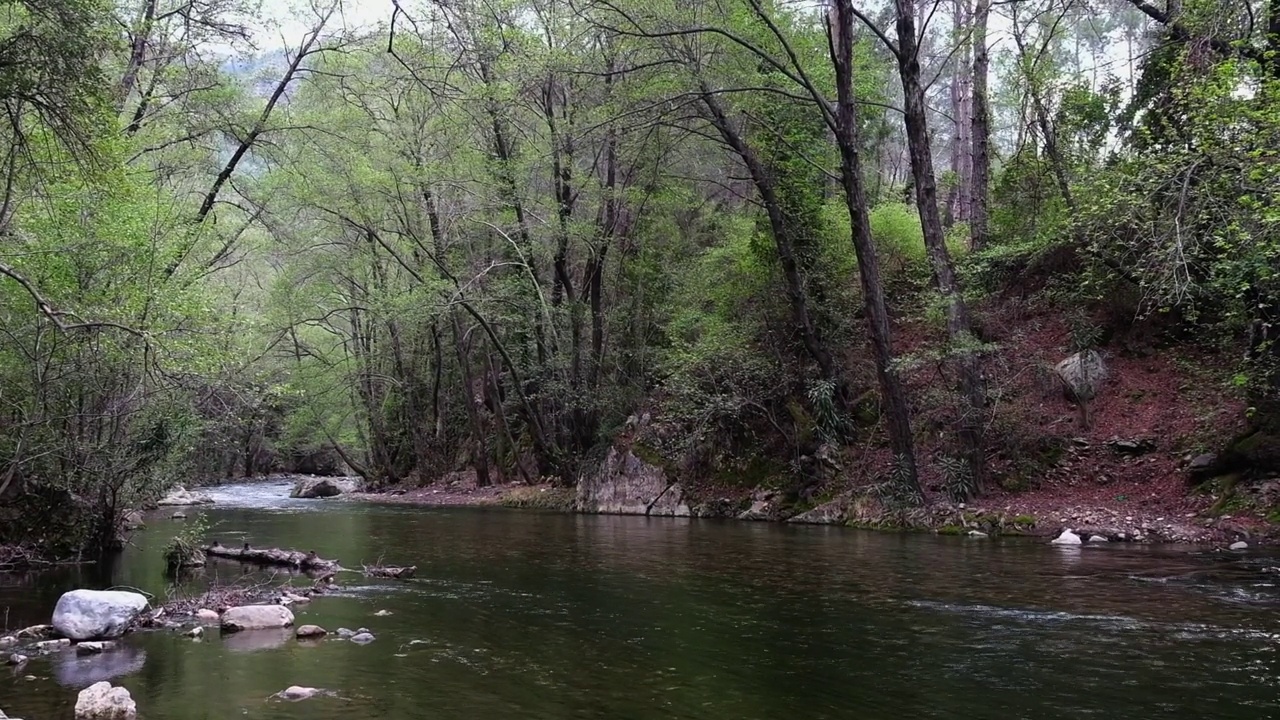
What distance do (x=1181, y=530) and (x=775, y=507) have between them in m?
8.57

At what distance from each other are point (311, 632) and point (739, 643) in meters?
4.05

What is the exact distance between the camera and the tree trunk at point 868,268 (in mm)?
17672

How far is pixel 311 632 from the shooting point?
8.29 m

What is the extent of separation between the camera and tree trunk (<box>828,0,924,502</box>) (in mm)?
17672

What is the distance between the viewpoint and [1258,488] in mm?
14227

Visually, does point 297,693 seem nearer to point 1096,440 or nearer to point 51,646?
point 51,646

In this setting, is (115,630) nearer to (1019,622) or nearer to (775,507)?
(1019,622)

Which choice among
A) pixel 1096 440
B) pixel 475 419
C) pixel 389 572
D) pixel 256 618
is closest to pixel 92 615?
pixel 256 618

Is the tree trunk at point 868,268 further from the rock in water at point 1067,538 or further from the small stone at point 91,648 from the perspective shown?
the small stone at point 91,648

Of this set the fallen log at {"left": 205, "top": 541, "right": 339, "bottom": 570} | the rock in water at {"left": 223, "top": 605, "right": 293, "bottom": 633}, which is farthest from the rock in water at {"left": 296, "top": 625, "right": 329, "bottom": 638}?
the fallen log at {"left": 205, "top": 541, "right": 339, "bottom": 570}

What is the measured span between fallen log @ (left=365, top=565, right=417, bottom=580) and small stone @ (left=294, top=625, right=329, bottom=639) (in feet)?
11.7

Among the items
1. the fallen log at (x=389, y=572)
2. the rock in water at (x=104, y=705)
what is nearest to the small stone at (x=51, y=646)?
the rock in water at (x=104, y=705)

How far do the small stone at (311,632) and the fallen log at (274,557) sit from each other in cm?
423

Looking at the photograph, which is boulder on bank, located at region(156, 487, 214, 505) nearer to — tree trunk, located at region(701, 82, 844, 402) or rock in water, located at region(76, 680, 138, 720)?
tree trunk, located at region(701, 82, 844, 402)
